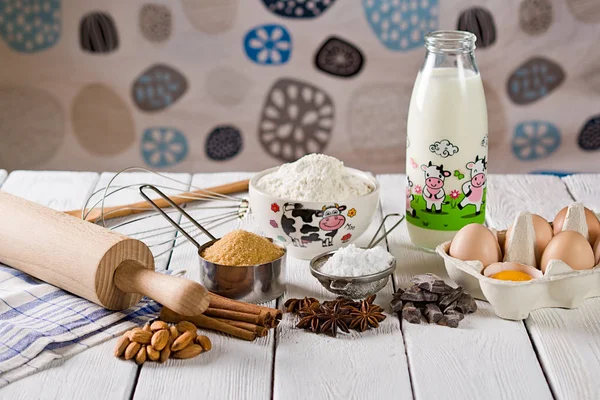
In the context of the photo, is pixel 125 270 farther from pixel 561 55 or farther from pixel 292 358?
pixel 561 55

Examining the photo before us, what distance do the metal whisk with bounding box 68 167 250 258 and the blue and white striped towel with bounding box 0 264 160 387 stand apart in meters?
0.23

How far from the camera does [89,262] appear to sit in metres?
1.10

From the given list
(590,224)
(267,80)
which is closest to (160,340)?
(590,224)

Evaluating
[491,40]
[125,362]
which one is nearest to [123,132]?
[491,40]

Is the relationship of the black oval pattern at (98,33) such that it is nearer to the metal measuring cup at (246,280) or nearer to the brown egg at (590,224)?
the metal measuring cup at (246,280)

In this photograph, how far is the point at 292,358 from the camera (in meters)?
1.01

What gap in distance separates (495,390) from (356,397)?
16 centimetres

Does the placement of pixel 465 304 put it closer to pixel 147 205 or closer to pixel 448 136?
pixel 448 136

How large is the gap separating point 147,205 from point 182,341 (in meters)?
0.60

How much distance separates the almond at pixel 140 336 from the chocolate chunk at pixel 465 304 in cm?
43

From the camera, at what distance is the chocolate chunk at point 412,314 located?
3.61ft

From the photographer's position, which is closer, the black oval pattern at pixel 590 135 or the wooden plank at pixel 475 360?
the wooden plank at pixel 475 360

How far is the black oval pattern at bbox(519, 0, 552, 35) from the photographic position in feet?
8.20

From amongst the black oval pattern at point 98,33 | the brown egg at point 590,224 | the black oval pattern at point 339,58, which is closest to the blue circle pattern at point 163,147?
the black oval pattern at point 98,33
